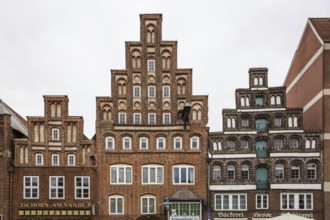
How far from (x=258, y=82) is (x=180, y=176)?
10.6 m

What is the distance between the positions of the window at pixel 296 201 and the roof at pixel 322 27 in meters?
13.0

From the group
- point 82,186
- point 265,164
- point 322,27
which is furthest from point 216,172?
point 322,27

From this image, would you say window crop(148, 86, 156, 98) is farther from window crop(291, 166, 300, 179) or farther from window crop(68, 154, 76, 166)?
window crop(291, 166, 300, 179)

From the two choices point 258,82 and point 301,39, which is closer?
point 258,82

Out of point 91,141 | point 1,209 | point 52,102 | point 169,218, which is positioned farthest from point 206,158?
point 1,209

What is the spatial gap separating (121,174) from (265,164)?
1194 cm

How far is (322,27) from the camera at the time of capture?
45875 millimetres

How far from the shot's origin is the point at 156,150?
43.3 m

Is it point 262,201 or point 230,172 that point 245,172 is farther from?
point 262,201

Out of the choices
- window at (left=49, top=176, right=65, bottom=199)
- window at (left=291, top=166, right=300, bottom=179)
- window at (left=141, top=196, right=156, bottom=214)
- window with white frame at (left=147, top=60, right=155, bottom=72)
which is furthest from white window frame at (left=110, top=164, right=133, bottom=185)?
window at (left=291, top=166, right=300, bottom=179)

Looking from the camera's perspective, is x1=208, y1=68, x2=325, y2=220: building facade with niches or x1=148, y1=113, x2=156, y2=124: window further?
x1=148, y1=113, x2=156, y2=124: window

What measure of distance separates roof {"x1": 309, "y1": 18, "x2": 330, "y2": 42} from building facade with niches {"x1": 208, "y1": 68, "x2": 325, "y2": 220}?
555 cm

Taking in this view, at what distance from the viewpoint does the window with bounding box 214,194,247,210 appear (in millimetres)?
43250

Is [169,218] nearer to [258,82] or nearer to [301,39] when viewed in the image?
[258,82]
